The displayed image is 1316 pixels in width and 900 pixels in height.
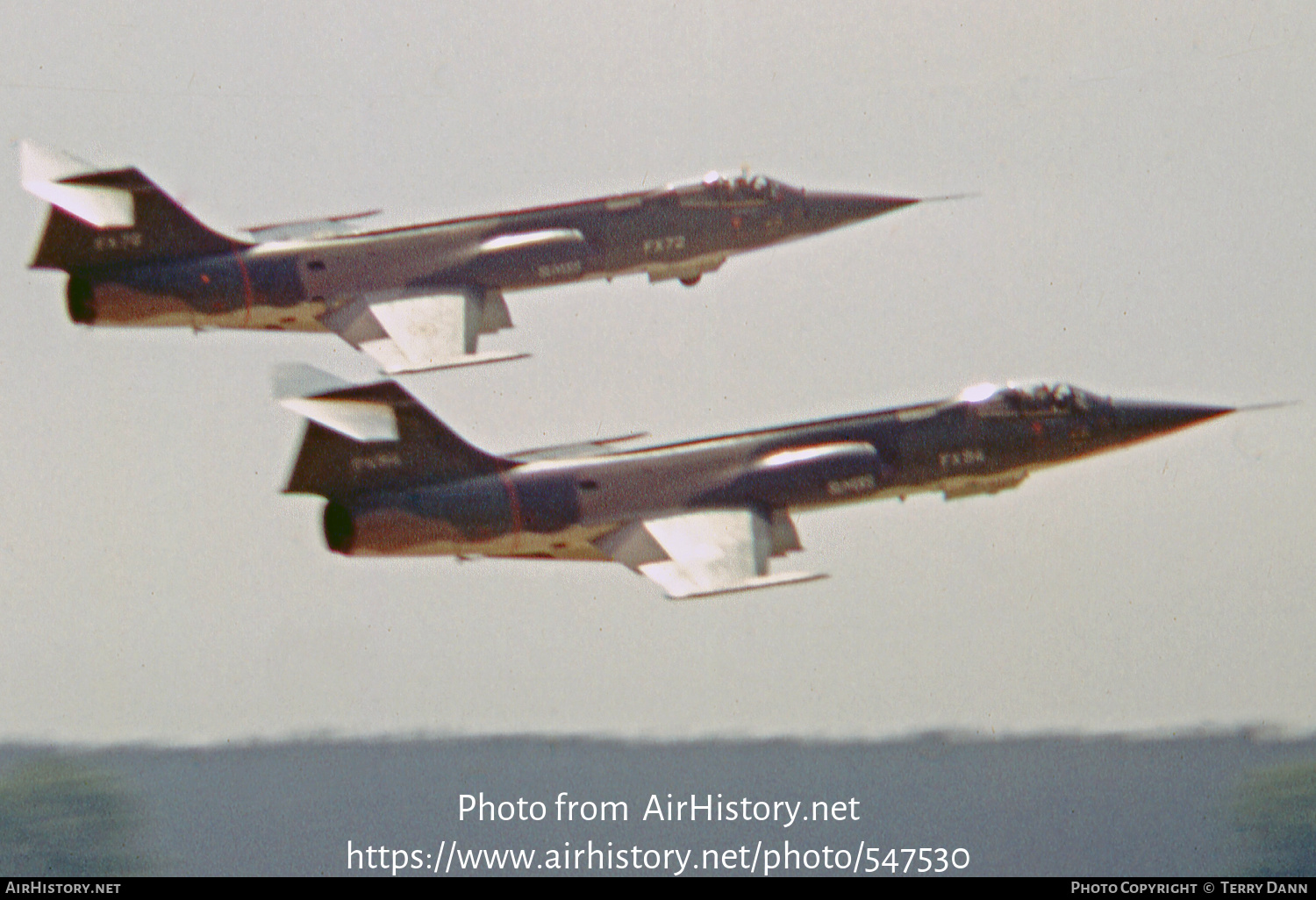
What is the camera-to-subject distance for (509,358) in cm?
3238

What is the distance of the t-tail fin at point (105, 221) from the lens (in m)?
35.6

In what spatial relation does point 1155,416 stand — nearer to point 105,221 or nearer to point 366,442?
point 366,442

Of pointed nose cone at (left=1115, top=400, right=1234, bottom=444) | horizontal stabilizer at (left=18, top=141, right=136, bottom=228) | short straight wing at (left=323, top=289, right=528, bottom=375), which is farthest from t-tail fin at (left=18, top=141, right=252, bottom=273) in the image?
pointed nose cone at (left=1115, top=400, right=1234, bottom=444)

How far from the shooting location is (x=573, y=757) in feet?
140

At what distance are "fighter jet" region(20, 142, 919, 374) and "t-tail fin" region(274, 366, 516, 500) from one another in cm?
321

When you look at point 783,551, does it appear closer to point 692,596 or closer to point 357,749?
point 692,596

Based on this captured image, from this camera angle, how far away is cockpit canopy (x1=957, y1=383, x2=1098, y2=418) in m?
33.3

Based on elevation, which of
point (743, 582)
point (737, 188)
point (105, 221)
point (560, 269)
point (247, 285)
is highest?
point (737, 188)

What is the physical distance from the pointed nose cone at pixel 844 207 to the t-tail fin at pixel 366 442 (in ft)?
43.2

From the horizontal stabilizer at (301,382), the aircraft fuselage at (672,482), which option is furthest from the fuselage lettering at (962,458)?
the horizontal stabilizer at (301,382)

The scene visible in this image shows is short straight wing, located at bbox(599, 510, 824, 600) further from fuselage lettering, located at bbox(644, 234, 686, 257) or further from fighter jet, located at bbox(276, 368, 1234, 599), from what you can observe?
fuselage lettering, located at bbox(644, 234, 686, 257)

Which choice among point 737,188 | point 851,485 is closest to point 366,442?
point 851,485

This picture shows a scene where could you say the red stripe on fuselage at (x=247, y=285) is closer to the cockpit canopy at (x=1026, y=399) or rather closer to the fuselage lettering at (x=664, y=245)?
the fuselage lettering at (x=664, y=245)

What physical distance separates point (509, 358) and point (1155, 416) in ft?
40.3
